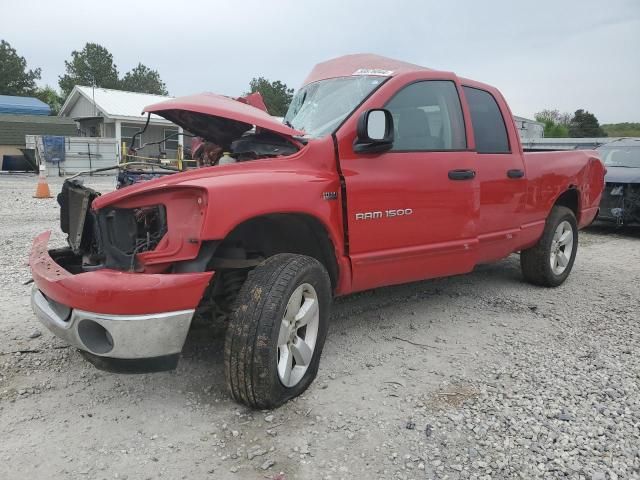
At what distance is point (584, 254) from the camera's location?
7719 mm

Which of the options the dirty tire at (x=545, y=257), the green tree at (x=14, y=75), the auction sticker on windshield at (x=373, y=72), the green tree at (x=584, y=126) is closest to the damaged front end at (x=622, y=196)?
the dirty tire at (x=545, y=257)

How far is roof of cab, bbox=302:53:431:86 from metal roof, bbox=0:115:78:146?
26067 mm

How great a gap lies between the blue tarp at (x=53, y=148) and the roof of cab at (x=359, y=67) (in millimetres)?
19414

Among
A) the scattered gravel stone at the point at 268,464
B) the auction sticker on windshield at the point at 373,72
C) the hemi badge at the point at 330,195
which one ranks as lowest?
the scattered gravel stone at the point at 268,464

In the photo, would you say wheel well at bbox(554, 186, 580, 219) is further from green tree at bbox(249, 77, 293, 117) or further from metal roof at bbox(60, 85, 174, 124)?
Result: green tree at bbox(249, 77, 293, 117)

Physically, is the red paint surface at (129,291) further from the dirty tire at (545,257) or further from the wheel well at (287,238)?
the dirty tire at (545,257)

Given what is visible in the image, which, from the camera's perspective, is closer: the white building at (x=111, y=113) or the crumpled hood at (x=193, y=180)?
the crumpled hood at (x=193, y=180)

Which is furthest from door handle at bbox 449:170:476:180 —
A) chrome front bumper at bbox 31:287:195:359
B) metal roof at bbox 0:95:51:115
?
metal roof at bbox 0:95:51:115

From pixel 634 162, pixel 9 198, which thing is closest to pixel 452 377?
pixel 634 162

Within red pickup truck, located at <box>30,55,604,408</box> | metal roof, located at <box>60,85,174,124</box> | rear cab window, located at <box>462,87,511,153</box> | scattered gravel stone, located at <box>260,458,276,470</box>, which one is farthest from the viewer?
metal roof, located at <box>60,85,174,124</box>

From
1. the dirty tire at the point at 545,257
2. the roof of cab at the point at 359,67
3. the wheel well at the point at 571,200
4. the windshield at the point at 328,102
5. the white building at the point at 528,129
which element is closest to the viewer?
the windshield at the point at 328,102

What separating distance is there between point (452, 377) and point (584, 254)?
530cm

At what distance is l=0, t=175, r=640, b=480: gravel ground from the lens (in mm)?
2480

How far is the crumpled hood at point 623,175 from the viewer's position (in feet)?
29.9
